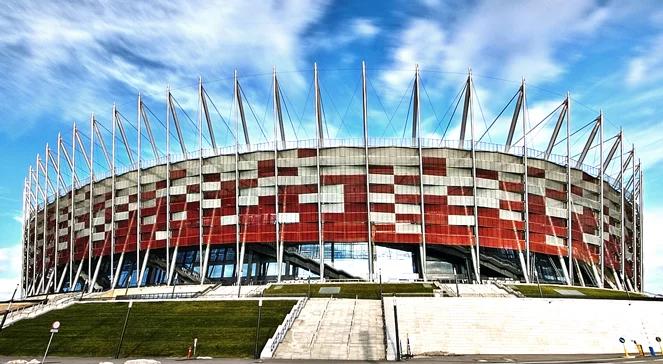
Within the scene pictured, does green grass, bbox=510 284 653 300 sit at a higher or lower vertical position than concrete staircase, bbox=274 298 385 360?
higher

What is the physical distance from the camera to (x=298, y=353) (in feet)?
148

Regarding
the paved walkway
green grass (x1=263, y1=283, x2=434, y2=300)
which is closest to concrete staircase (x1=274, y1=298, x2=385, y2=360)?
the paved walkway

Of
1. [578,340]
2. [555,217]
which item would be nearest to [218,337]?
[578,340]

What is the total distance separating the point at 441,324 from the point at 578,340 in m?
11.4

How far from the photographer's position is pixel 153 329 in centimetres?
5381

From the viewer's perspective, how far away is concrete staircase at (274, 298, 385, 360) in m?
44.9

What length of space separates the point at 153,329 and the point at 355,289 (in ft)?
98.2

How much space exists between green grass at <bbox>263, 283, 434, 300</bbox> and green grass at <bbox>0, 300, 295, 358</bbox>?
1094 cm

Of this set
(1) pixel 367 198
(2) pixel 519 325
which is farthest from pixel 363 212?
(2) pixel 519 325

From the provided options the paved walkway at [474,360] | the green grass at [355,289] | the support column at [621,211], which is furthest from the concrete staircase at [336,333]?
the support column at [621,211]

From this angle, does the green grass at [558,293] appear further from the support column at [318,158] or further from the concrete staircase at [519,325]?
the support column at [318,158]

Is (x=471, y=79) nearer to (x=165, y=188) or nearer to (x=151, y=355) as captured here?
(x=165, y=188)

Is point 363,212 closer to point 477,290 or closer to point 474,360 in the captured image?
point 477,290

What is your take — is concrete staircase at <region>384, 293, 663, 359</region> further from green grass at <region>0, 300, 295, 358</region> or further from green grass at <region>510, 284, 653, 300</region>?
green grass at <region>0, 300, 295, 358</region>
